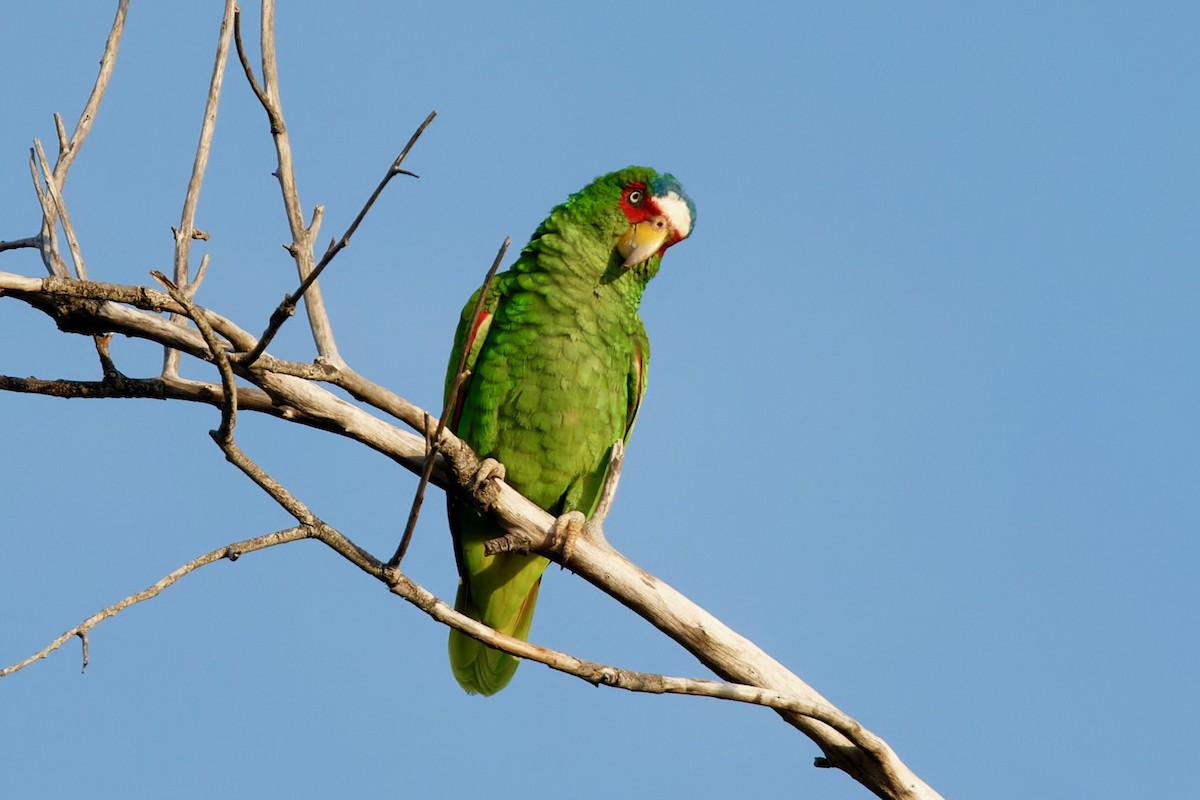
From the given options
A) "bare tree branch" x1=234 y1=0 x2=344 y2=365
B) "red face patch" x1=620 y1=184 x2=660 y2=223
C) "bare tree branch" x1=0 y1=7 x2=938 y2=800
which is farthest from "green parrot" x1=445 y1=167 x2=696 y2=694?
"bare tree branch" x1=234 y1=0 x2=344 y2=365

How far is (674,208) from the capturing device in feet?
18.6

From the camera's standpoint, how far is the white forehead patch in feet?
18.6

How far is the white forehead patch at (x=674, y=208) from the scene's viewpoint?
18.6 feet

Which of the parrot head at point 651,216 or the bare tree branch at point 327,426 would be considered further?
the parrot head at point 651,216

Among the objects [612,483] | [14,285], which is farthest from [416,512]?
[14,285]

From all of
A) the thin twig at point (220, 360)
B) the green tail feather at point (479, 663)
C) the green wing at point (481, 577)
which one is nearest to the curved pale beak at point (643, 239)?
the green wing at point (481, 577)

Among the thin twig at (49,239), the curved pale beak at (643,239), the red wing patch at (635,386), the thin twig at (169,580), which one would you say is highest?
the curved pale beak at (643,239)

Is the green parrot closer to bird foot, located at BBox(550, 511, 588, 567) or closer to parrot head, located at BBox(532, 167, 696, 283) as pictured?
parrot head, located at BBox(532, 167, 696, 283)

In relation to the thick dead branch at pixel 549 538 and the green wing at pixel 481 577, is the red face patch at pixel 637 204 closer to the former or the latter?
the green wing at pixel 481 577

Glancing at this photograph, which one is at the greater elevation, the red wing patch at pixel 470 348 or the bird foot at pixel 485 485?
the red wing patch at pixel 470 348

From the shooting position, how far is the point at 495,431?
17.4ft

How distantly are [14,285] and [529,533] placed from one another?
2136 mm

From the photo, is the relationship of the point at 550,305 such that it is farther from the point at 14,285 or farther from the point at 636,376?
the point at 14,285

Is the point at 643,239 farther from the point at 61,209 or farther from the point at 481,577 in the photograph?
the point at 61,209
